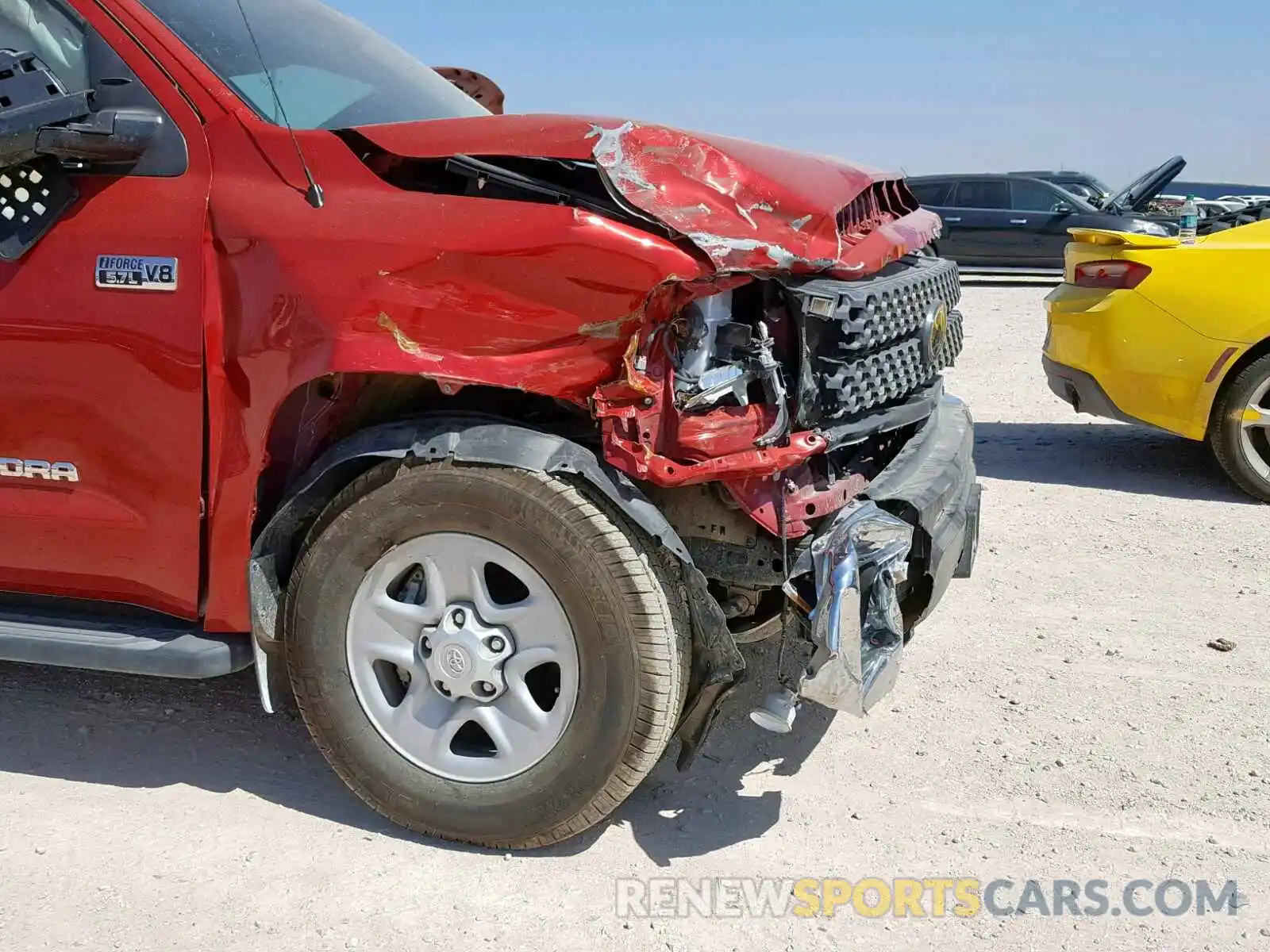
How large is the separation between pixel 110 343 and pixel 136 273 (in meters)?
0.18

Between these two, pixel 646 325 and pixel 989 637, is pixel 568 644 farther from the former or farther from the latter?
pixel 989 637

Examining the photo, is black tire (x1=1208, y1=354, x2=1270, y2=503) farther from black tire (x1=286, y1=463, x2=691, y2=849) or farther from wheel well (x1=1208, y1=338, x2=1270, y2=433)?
black tire (x1=286, y1=463, x2=691, y2=849)

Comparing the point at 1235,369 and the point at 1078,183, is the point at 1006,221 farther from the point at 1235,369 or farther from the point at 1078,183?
the point at 1235,369

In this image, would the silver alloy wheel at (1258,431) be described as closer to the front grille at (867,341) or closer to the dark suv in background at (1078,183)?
the front grille at (867,341)

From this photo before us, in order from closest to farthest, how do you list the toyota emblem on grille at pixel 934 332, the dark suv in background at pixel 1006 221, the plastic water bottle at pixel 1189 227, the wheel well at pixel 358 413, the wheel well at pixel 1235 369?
the wheel well at pixel 358 413 → the toyota emblem on grille at pixel 934 332 → the wheel well at pixel 1235 369 → the plastic water bottle at pixel 1189 227 → the dark suv in background at pixel 1006 221

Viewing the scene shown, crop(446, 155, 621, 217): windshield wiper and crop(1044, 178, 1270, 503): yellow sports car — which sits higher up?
crop(446, 155, 621, 217): windshield wiper

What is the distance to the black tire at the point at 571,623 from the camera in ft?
8.73

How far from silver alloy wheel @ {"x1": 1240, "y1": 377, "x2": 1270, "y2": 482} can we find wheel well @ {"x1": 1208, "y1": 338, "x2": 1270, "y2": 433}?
12 centimetres

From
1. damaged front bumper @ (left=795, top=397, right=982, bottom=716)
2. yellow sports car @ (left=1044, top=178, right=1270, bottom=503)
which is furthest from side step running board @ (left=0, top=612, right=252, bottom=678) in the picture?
yellow sports car @ (left=1044, top=178, right=1270, bottom=503)

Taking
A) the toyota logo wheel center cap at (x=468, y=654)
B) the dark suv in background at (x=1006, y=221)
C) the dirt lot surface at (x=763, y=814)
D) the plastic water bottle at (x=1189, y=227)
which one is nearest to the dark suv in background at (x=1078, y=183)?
the dark suv in background at (x=1006, y=221)

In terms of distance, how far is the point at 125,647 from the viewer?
2.92m

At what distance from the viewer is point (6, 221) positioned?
2.90 metres

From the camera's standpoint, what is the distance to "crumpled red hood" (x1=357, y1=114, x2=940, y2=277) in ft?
8.59

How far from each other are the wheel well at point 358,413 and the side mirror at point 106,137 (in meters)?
0.70
